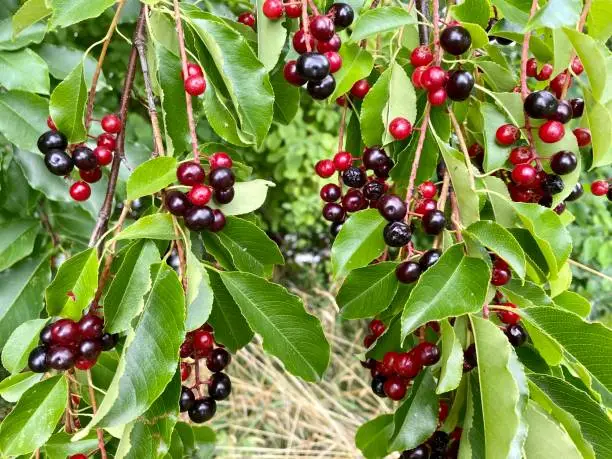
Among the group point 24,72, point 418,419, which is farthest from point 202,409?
point 24,72

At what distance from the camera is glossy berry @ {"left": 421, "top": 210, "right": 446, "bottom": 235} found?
73 cm

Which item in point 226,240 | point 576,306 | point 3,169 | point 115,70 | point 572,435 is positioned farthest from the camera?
point 115,70

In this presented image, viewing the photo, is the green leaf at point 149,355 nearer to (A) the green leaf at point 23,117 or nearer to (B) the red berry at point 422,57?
(B) the red berry at point 422,57

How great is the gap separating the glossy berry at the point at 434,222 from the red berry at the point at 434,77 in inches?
6.6

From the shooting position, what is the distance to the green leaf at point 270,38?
2.67ft

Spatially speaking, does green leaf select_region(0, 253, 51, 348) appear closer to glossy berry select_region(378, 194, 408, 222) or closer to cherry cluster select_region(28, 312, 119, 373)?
cherry cluster select_region(28, 312, 119, 373)

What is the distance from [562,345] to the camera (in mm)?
689

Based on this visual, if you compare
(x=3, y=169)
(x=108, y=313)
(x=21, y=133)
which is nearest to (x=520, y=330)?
(x=108, y=313)

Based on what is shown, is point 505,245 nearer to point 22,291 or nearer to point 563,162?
point 563,162

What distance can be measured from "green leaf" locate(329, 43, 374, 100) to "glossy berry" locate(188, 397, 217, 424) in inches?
17.7

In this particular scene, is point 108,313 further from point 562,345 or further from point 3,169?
point 3,169

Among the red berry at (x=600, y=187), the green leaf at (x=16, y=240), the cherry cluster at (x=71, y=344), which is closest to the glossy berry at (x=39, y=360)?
the cherry cluster at (x=71, y=344)

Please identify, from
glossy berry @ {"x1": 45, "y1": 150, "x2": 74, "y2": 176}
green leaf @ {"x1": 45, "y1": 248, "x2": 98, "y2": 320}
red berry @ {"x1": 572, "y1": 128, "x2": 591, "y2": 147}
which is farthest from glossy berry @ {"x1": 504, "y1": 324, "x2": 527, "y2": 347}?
glossy berry @ {"x1": 45, "y1": 150, "x2": 74, "y2": 176}

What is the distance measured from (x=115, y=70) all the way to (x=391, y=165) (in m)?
1.58
